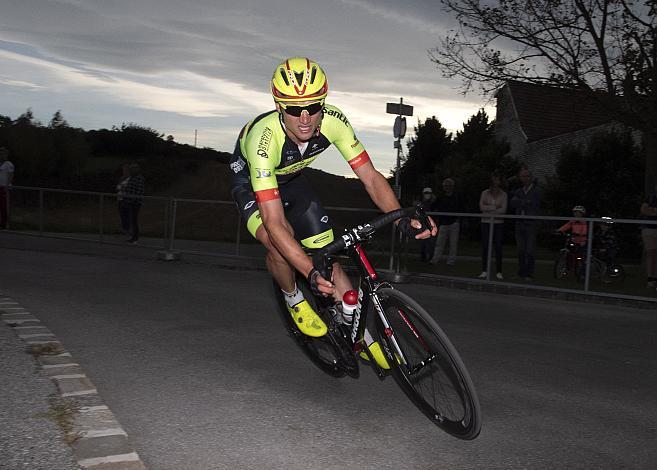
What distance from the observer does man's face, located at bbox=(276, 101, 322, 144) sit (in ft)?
15.0

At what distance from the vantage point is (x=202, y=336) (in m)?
6.89

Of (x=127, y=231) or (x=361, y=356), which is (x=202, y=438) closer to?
(x=361, y=356)

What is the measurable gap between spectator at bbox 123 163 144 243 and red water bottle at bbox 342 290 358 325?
1242 cm

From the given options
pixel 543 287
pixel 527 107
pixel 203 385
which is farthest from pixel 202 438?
pixel 527 107

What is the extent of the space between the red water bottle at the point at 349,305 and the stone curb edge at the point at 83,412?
1388 mm

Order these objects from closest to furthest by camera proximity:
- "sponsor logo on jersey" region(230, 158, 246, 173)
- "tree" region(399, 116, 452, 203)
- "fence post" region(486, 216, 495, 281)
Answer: "sponsor logo on jersey" region(230, 158, 246, 173) < "fence post" region(486, 216, 495, 281) < "tree" region(399, 116, 452, 203)

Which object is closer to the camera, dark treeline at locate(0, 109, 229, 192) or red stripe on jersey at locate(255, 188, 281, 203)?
red stripe on jersey at locate(255, 188, 281, 203)

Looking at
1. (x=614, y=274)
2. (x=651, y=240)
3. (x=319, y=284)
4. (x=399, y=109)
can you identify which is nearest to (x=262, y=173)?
(x=319, y=284)

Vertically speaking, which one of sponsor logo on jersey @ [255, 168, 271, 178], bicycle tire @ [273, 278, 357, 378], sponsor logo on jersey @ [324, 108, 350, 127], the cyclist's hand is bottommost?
bicycle tire @ [273, 278, 357, 378]

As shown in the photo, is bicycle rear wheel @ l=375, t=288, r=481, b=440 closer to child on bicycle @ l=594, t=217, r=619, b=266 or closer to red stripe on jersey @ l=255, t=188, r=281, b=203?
red stripe on jersey @ l=255, t=188, r=281, b=203

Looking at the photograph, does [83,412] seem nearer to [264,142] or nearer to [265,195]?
[265,195]

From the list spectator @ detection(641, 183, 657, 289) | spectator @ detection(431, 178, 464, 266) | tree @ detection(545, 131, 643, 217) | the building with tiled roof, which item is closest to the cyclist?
spectator @ detection(641, 183, 657, 289)

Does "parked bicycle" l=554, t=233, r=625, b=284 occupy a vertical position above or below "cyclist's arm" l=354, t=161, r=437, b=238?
below

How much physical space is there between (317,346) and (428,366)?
1414 millimetres
